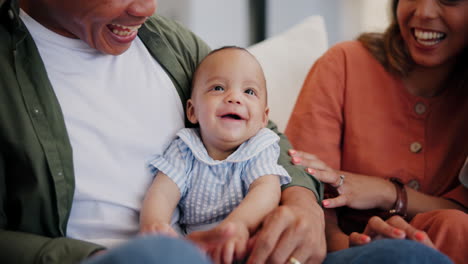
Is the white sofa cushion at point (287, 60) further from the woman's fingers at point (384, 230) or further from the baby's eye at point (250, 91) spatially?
the woman's fingers at point (384, 230)

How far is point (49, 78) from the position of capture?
1.26m

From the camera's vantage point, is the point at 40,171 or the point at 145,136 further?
the point at 145,136

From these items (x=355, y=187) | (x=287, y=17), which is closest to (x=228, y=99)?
(x=355, y=187)

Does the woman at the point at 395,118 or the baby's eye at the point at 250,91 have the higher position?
the baby's eye at the point at 250,91

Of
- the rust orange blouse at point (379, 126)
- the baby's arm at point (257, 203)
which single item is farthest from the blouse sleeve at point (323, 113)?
the baby's arm at point (257, 203)

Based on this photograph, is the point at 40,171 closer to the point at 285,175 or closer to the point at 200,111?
the point at 200,111

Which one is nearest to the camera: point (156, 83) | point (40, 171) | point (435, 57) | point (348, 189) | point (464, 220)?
point (40, 171)

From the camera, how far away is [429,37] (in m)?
1.68

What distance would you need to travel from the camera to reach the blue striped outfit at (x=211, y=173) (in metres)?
1.29

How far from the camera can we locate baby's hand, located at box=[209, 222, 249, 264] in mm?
1041

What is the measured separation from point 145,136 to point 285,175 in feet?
1.22

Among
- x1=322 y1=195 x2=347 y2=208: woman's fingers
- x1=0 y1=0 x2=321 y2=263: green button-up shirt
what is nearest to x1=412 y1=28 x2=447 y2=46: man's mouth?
x1=322 y1=195 x2=347 y2=208: woman's fingers

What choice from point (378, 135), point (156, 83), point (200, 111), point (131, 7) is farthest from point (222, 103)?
point (378, 135)

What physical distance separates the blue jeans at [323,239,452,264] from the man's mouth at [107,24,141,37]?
2.44 ft
